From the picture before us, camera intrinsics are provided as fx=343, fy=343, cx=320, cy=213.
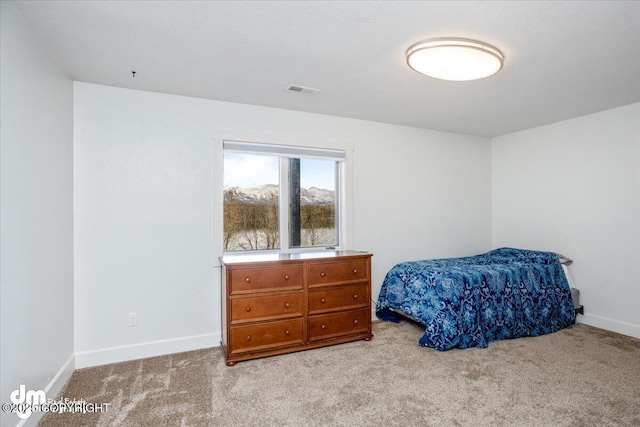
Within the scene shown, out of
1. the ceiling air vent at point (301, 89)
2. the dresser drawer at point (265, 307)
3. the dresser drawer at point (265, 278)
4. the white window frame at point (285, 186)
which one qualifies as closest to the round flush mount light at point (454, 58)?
the ceiling air vent at point (301, 89)

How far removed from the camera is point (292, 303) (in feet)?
9.96

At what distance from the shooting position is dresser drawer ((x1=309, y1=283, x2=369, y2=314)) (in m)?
3.14

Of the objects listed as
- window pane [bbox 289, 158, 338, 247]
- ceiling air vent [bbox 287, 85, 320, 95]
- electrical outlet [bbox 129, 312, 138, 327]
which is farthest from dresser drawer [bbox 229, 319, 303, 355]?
ceiling air vent [bbox 287, 85, 320, 95]

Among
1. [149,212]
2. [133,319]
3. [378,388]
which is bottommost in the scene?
[378,388]

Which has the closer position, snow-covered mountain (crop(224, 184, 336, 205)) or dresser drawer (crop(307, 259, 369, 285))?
dresser drawer (crop(307, 259, 369, 285))

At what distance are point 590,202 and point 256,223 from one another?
364 centimetres

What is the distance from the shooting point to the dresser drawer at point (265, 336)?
9.27 feet

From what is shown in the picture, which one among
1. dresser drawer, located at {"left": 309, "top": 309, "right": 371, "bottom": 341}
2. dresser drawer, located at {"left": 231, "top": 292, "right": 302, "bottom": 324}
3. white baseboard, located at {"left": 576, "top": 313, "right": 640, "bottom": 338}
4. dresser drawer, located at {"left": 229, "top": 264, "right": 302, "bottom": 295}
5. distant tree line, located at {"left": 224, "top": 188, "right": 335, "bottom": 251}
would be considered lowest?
white baseboard, located at {"left": 576, "top": 313, "right": 640, "bottom": 338}

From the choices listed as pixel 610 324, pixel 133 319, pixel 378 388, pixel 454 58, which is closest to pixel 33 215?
pixel 133 319

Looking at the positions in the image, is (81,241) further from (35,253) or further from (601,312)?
(601,312)

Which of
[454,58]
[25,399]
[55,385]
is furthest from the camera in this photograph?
[55,385]

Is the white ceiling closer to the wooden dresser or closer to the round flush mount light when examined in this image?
the round flush mount light

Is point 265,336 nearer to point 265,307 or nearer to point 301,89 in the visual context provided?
point 265,307

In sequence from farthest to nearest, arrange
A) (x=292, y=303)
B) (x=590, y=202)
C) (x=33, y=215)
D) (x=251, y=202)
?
(x=590, y=202) → (x=251, y=202) → (x=292, y=303) → (x=33, y=215)
